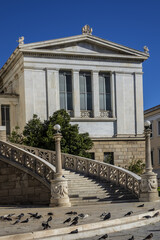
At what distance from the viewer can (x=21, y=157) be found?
24516 mm

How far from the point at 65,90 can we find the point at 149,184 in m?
18.2

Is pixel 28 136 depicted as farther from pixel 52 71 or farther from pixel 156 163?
pixel 156 163

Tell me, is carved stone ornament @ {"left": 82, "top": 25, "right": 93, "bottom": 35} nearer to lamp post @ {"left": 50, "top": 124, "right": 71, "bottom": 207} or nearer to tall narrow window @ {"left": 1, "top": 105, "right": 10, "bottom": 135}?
tall narrow window @ {"left": 1, "top": 105, "right": 10, "bottom": 135}

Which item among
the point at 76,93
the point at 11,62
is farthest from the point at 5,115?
the point at 76,93

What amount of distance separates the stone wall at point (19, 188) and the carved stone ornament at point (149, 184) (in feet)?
15.5

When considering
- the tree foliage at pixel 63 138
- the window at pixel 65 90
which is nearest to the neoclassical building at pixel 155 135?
the window at pixel 65 90

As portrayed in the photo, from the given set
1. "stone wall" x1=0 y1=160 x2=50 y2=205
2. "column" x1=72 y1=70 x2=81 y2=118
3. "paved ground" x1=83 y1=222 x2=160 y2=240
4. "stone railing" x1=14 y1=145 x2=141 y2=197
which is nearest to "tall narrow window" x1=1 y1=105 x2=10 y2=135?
"column" x1=72 y1=70 x2=81 y2=118

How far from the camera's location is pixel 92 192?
23.8 metres

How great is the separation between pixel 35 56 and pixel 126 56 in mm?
8128

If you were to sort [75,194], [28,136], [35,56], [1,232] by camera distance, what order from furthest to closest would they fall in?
[35,56] < [28,136] < [75,194] < [1,232]

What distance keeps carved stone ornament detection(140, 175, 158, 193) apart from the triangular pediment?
1842cm

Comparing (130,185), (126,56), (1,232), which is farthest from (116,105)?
(1,232)

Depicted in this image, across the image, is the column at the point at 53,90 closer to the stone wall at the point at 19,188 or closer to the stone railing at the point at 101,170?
the stone railing at the point at 101,170

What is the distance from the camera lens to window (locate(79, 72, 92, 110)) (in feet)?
130
